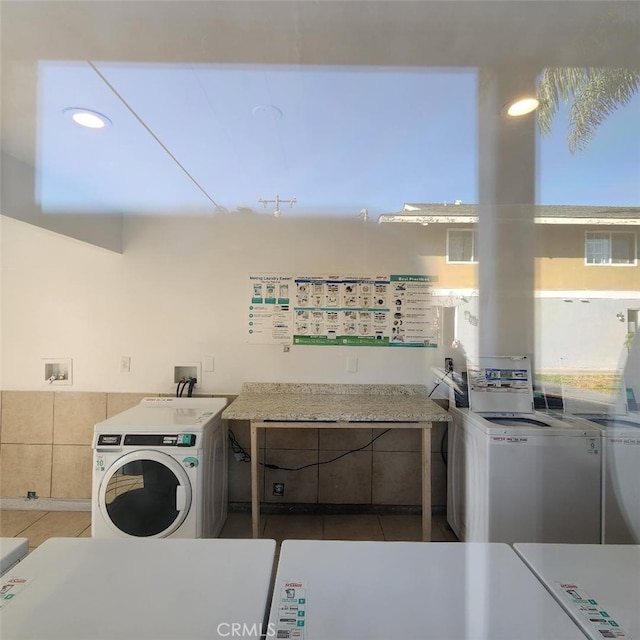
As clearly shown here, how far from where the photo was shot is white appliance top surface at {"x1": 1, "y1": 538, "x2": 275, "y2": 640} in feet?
2.32

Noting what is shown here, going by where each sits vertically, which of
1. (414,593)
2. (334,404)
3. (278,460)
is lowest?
(278,460)

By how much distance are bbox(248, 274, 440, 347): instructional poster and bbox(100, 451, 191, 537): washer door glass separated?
1.06 meters

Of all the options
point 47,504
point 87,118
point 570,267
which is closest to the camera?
point 87,118

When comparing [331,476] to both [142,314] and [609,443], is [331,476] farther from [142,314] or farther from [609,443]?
[142,314]

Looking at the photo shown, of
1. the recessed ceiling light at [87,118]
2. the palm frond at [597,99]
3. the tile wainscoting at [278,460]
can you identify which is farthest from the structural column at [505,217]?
the recessed ceiling light at [87,118]

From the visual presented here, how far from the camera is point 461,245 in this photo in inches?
94.2

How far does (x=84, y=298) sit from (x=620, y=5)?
322 cm

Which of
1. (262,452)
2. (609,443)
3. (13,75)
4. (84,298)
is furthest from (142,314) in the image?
(609,443)

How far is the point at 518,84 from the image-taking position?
3.87 ft

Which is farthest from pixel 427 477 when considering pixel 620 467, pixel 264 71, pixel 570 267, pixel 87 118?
pixel 87 118

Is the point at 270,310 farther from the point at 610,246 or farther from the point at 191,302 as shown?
the point at 610,246

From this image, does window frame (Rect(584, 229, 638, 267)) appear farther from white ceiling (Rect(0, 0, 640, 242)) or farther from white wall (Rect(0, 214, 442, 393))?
white wall (Rect(0, 214, 442, 393))

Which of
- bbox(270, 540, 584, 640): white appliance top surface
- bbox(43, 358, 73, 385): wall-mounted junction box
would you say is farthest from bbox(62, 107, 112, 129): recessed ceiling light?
bbox(43, 358, 73, 385): wall-mounted junction box

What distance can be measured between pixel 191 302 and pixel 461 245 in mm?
2098
